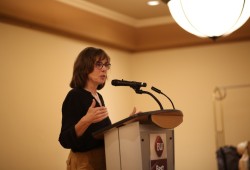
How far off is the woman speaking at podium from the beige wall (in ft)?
3.37

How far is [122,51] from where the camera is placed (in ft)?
15.6

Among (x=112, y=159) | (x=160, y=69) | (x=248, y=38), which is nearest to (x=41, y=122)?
(x=112, y=159)

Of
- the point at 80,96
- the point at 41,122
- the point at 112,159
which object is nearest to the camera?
the point at 112,159

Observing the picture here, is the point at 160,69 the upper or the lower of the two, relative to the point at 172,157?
upper

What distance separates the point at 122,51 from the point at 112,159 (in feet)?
9.72

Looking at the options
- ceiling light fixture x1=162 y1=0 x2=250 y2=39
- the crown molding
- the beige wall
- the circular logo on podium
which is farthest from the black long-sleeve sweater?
the crown molding

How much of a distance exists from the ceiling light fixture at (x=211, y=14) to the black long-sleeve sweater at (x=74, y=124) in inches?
30.4

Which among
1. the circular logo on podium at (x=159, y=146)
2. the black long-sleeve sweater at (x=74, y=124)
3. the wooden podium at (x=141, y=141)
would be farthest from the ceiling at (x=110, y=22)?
the circular logo on podium at (x=159, y=146)

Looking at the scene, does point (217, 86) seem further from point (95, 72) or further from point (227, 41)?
point (95, 72)

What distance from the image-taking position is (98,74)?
2232 millimetres

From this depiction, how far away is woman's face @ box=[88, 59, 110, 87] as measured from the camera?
2230 millimetres

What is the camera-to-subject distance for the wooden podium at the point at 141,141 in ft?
5.86

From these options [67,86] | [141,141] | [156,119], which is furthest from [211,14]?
[67,86]

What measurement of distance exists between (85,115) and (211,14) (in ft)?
3.04
